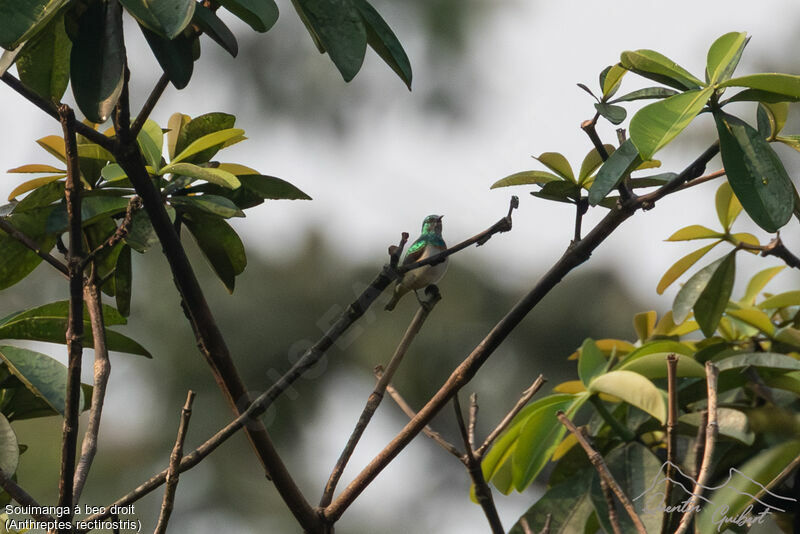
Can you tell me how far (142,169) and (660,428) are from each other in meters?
1.01

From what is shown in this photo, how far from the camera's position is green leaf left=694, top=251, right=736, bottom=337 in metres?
1.35

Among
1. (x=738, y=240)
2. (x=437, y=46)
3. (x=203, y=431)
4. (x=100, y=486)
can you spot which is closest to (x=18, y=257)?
(x=738, y=240)

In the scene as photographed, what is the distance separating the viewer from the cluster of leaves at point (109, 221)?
97cm

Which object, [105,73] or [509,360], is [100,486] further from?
[105,73]

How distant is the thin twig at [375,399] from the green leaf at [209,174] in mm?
263

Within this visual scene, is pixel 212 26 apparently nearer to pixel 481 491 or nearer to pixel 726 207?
pixel 481 491

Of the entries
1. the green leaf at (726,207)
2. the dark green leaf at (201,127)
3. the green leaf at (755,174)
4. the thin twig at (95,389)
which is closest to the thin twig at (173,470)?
the thin twig at (95,389)

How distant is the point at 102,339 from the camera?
35.8 inches

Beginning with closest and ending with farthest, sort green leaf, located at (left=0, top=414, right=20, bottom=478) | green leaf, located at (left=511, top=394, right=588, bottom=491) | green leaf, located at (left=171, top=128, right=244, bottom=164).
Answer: green leaf, located at (left=0, top=414, right=20, bottom=478), green leaf, located at (left=171, top=128, right=244, bottom=164), green leaf, located at (left=511, top=394, right=588, bottom=491)

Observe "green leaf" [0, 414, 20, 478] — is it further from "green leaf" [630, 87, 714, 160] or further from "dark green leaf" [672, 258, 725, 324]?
"dark green leaf" [672, 258, 725, 324]

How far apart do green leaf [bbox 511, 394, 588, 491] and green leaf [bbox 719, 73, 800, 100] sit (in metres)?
0.60

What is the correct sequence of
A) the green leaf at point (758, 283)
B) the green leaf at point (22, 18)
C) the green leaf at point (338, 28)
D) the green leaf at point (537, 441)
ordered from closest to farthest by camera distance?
the green leaf at point (22, 18)
the green leaf at point (338, 28)
the green leaf at point (537, 441)
the green leaf at point (758, 283)

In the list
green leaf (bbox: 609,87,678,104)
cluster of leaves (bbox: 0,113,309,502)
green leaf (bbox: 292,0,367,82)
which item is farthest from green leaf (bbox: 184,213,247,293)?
green leaf (bbox: 609,87,678,104)

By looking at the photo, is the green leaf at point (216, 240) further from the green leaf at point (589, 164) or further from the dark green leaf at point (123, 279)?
the green leaf at point (589, 164)
